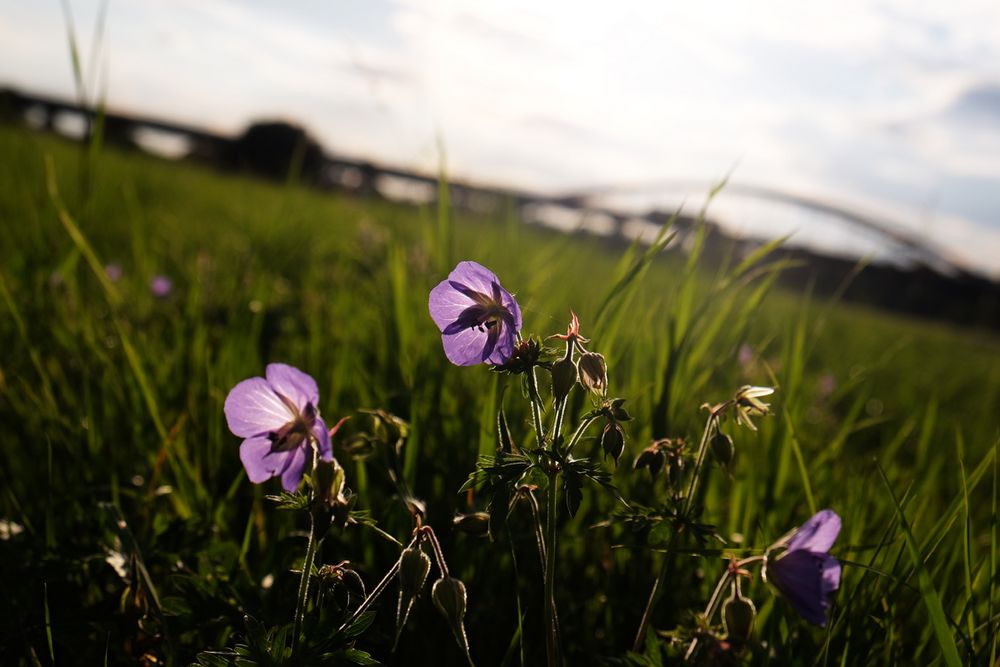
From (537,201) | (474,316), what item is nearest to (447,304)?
(474,316)

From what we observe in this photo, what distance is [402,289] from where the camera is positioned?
6.60 ft

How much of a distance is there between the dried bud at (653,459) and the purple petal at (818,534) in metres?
0.18

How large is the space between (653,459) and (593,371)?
18cm

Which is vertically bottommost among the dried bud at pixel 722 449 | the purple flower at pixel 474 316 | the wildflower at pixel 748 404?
the dried bud at pixel 722 449

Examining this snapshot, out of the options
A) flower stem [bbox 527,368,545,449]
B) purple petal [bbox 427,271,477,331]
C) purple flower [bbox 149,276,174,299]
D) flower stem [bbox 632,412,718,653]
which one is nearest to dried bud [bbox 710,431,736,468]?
flower stem [bbox 632,412,718,653]

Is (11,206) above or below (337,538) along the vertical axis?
above

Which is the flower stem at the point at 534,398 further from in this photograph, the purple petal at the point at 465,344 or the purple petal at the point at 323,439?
the purple petal at the point at 323,439

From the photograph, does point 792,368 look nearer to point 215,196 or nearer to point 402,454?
point 402,454

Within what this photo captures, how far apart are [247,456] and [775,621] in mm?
824

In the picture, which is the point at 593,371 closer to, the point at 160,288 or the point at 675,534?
the point at 675,534

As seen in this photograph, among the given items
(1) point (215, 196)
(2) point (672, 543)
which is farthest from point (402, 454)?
(1) point (215, 196)

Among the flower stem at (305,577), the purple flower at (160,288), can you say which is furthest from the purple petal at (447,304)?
the purple flower at (160,288)

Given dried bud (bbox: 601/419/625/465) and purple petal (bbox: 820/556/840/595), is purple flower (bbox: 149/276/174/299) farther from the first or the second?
purple petal (bbox: 820/556/840/595)

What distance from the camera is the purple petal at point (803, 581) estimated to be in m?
0.79
